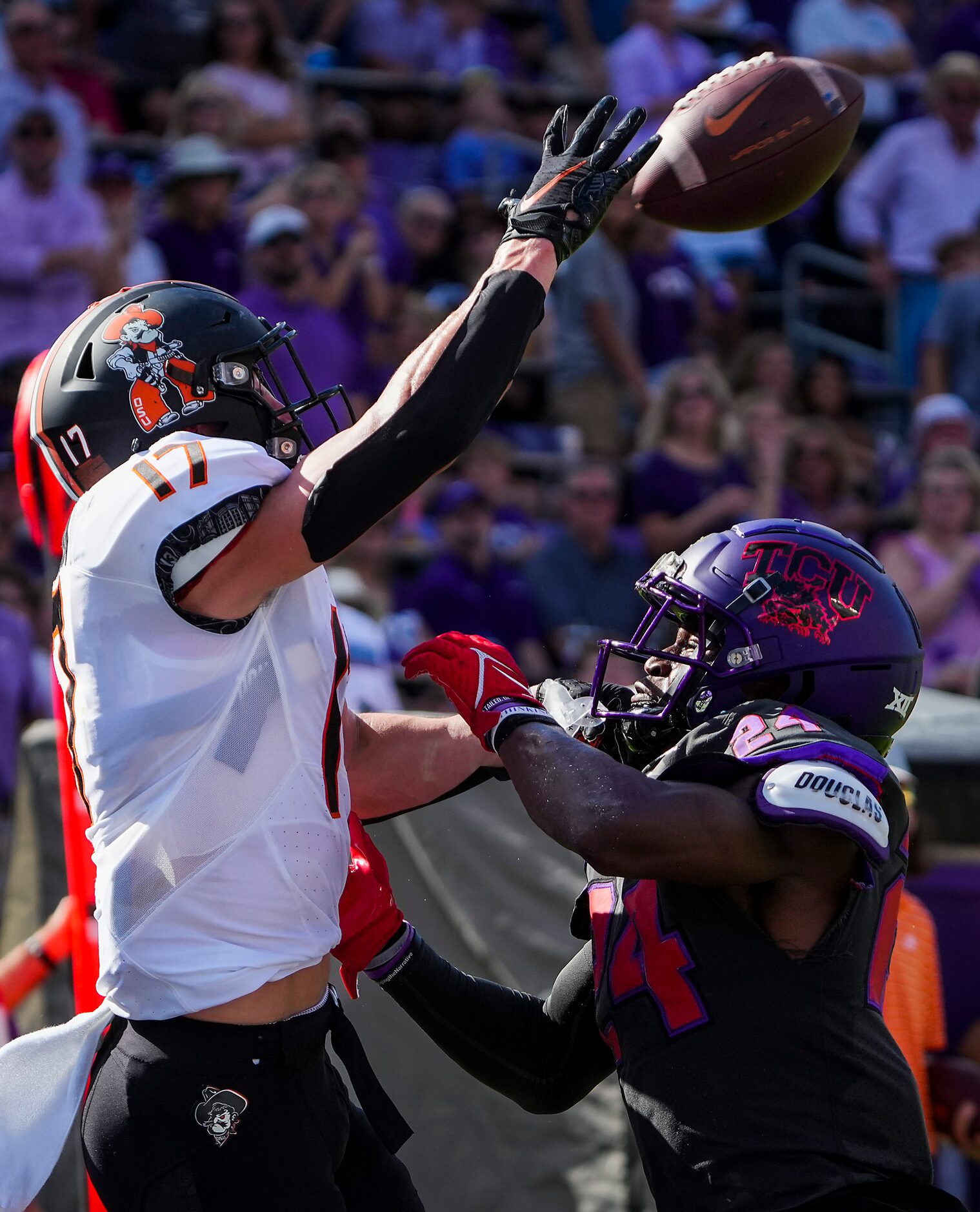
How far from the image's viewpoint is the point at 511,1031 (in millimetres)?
2885

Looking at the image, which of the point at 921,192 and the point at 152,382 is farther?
the point at 921,192

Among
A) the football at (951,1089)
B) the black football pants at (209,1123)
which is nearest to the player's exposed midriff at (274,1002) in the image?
the black football pants at (209,1123)

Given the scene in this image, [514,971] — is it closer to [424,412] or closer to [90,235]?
[424,412]

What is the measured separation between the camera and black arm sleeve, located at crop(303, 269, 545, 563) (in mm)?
2309

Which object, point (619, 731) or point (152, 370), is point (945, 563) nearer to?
point (619, 731)

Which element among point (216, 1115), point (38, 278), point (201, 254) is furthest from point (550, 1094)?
point (201, 254)

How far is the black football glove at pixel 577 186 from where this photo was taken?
2.52 m

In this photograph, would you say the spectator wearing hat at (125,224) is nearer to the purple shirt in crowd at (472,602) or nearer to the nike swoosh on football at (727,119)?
the purple shirt in crowd at (472,602)

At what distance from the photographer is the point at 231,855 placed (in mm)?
2400

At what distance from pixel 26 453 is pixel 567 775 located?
129 cm

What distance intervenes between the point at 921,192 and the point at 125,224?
192 inches

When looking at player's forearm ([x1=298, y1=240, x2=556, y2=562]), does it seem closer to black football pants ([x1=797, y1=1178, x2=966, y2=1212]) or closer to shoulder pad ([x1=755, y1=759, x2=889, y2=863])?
shoulder pad ([x1=755, y1=759, x2=889, y2=863])

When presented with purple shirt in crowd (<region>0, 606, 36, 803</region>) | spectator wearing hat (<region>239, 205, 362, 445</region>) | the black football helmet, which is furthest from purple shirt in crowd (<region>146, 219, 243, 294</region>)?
the black football helmet

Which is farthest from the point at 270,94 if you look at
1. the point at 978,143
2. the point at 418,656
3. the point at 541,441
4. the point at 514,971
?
the point at 418,656
